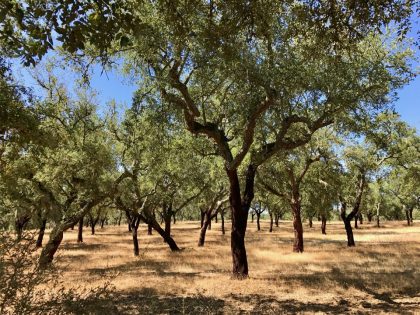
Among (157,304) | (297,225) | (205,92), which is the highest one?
(205,92)

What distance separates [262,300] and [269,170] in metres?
13.8

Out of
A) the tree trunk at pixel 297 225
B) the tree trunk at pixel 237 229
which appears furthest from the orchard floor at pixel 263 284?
the tree trunk at pixel 297 225

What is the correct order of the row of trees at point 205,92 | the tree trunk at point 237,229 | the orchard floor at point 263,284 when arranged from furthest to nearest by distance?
the tree trunk at point 237,229
the orchard floor at point 263,284
the row of trees at point 205,92

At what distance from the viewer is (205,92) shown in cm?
1404

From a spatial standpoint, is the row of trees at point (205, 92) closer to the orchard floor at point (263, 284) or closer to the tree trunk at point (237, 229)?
the tree trunk at point (237, 229)

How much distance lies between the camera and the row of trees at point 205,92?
6590 millimetres

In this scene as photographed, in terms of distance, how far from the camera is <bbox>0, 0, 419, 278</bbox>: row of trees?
259 inches

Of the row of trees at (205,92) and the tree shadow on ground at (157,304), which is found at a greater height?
the row of trees at (205,92)

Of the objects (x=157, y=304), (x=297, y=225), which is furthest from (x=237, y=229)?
(x=297, y=225)

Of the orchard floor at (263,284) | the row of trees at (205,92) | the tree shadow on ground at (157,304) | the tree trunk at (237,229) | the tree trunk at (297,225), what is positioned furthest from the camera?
the tree trunk at (297,225)

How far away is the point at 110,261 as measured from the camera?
80.7ft

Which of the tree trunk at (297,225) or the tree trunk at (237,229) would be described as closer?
the tree trunk at (237,229)

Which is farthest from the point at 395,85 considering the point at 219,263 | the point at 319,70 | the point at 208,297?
the point at 219,263

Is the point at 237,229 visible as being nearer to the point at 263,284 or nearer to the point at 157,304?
the point at 263,284
